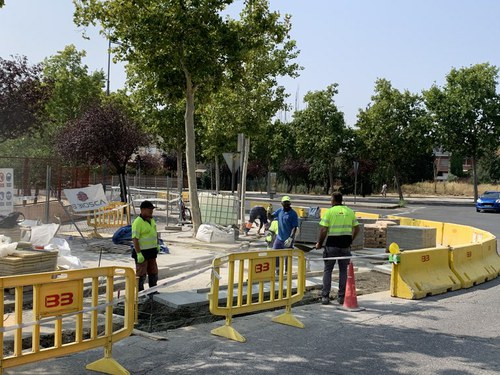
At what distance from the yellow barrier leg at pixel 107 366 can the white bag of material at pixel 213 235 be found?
9862mm

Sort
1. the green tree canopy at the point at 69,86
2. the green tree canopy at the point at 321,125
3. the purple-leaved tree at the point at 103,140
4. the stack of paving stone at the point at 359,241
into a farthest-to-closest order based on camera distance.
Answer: the green tree canopy at the point at 321,125 < the green tree canopy at the point at 69,86 < the purple-leaved tree at the point at 103,140 < the stack of paving stone at the point at 359,241

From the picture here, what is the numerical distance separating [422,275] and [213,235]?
667 cm

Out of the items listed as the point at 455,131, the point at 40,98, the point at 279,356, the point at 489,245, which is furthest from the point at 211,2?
the point at 455,131

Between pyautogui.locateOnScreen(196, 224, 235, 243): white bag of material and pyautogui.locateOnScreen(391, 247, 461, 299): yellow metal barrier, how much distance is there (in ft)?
20.8

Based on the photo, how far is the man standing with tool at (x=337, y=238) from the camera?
9.30m

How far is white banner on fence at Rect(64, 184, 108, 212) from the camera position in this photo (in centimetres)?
1446

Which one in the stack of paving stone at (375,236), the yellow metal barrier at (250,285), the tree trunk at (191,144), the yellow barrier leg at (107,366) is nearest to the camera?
the yellow barrier leg at (107,366)

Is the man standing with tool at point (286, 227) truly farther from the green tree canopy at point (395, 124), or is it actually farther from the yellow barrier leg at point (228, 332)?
the green tree canopy at point (395, 124)

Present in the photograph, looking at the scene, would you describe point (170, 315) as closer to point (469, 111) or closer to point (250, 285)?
point (250, 285)

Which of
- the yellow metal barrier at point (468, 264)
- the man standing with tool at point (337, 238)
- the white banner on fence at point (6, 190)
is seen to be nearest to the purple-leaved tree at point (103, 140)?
the white banner on fence at point (6, 190)

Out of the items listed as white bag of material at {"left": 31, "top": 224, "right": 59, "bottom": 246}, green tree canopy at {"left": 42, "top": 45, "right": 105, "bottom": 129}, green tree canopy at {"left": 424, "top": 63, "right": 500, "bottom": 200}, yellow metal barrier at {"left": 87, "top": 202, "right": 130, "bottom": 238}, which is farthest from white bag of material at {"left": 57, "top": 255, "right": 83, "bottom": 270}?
green tree canopy at {"left": 424, "top": 63, "right": 500, "bottom": 200}

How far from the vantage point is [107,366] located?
225 inches

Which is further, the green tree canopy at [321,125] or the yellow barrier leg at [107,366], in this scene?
the green tree canopy at [321,125]

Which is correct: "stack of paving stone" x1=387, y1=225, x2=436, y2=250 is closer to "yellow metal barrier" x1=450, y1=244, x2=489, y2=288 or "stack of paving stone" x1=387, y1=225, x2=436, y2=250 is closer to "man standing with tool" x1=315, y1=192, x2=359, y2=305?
"yellow metal barrier" x1=450, y1=244, x2=489, y2=288
